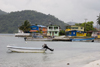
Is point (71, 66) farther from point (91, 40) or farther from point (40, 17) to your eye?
point (40, 17)

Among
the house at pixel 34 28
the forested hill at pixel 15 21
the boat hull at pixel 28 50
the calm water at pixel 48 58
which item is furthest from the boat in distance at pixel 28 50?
the forested hill at pixel 15 21

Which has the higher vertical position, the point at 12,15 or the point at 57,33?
the point at 12,15

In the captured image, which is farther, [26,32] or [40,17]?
[40,17]

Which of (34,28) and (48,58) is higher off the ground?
(34,28)

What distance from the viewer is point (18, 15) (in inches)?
7815

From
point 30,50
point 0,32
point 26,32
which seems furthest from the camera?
point 0,32

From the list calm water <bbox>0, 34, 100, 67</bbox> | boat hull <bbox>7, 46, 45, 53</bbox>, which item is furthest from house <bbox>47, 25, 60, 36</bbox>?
boat hull <bbox>7, 46, 45, 53</bbox>

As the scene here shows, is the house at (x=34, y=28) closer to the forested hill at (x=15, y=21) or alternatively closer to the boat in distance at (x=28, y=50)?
the boat in distance at (x=28, y=50)

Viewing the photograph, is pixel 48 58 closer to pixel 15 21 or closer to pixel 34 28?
pixel 34 28

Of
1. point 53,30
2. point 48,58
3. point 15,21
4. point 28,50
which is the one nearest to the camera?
point 48,58

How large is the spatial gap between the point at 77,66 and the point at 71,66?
2.09 ft

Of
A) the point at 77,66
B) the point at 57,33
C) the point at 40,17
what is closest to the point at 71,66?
the point at 77,66

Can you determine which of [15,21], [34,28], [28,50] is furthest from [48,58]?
[15,21]

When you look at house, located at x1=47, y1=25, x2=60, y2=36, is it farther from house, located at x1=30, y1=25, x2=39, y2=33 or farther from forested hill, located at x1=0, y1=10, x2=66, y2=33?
forested hill, located at x1=0, y1=10, x2=66, y2=33
